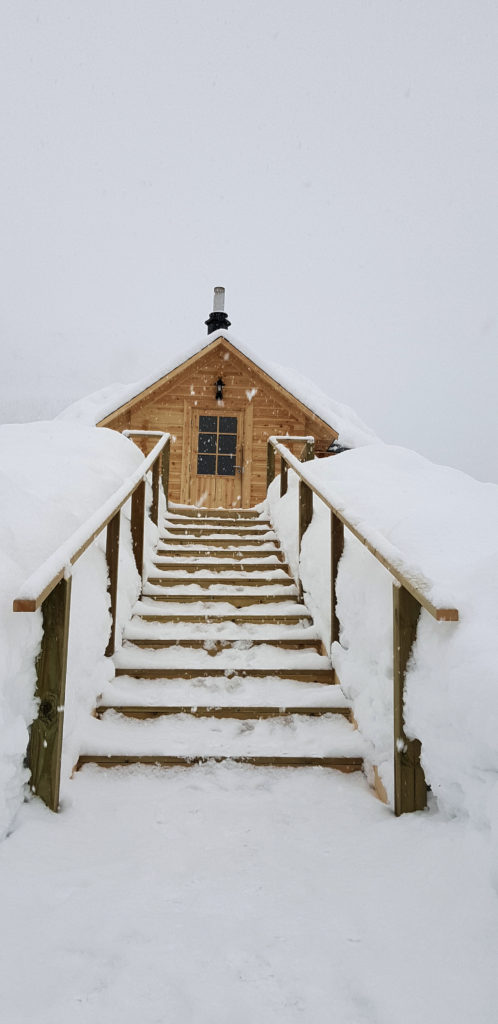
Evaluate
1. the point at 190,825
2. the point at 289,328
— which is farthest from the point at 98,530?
the point at 289,328

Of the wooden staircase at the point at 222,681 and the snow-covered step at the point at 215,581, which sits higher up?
the snow-covered step at the point at 215,581

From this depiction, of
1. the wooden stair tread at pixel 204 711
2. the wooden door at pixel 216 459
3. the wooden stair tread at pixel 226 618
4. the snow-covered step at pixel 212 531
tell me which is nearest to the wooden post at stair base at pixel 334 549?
the wooden stair tread at pixel 226 618

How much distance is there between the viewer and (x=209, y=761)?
240cm

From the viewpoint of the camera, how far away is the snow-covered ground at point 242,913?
1.34 meters

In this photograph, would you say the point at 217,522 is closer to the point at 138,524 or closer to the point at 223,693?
the point at 138,524

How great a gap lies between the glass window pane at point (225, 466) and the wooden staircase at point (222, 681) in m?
6.14

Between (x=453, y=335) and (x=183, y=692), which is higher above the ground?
(x=453, y=335)

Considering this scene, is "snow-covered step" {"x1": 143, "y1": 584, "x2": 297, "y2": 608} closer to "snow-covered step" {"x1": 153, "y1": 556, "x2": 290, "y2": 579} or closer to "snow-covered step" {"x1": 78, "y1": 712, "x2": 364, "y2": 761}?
"snow-covered step" {"x1": 153, "y1": 556, "x2": 290, "y2": 579}

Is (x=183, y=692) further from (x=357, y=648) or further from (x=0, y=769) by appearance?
(x=0, y=769)

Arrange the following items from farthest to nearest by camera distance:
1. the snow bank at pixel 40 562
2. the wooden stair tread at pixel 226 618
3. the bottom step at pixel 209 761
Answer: the wooden stair tread at pixel 226 618
the bottom step at pixel 209 761
the snow bank at pixel 40 562

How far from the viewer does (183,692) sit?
9.48 feet

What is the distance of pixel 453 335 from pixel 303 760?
193279 mm

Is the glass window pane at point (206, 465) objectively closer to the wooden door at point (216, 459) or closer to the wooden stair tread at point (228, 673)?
the wooden door at point (216, 459)

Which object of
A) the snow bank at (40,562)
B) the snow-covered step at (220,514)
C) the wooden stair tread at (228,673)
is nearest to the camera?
the snow bank at (40,562)
